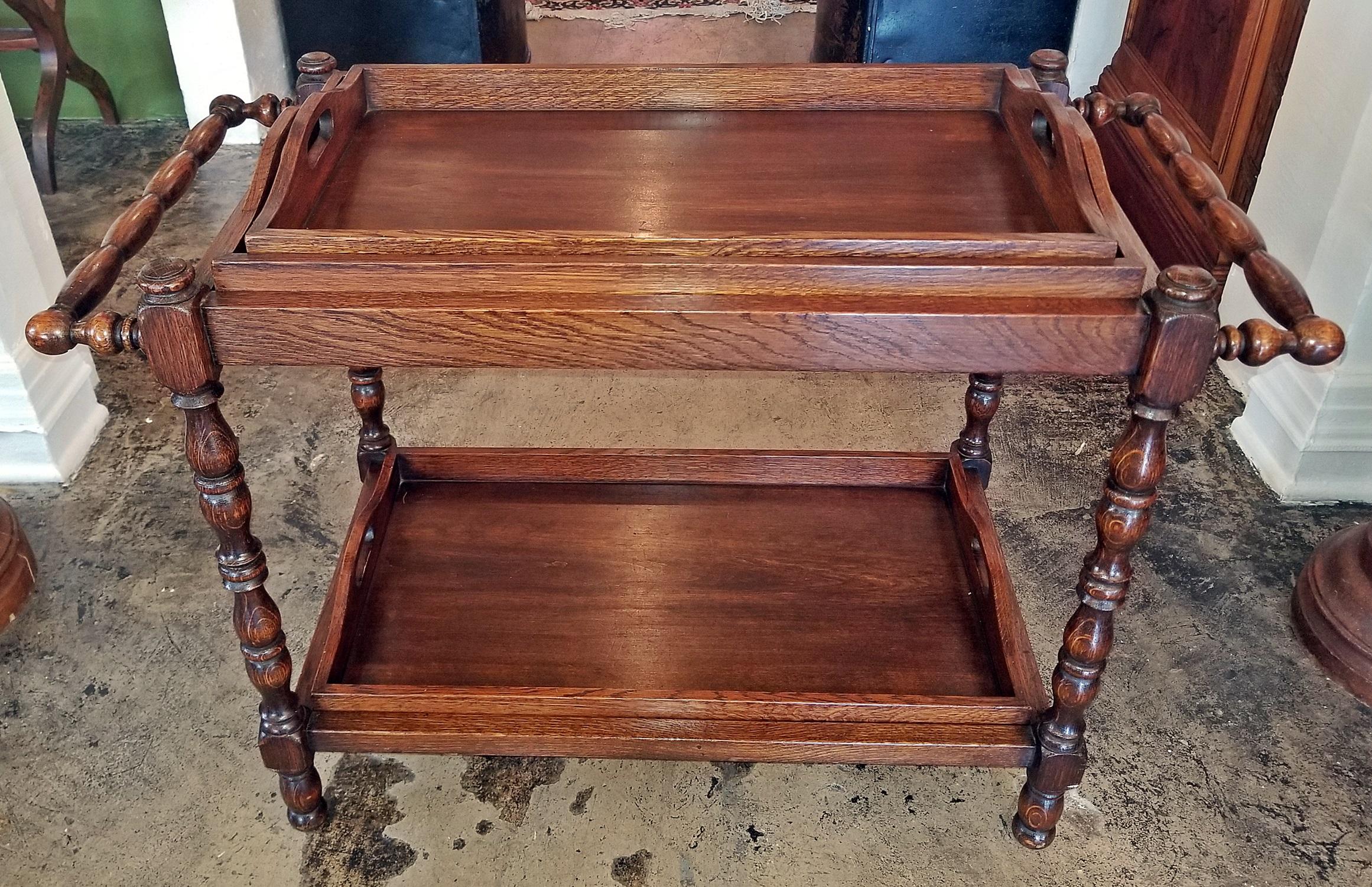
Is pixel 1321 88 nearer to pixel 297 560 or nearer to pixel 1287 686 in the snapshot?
pixel 1287 686

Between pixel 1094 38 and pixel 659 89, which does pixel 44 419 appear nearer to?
pixel 659 89

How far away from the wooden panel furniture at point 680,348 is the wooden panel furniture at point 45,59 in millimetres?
2188

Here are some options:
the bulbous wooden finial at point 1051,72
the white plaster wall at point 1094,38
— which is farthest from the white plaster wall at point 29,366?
the white plaster wall at point 1094,38

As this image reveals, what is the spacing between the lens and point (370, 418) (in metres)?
1.96

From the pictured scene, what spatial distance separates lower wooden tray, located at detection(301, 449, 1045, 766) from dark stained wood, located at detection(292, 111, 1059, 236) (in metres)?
0.53

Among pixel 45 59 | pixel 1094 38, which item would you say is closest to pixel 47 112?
pixel 45 59

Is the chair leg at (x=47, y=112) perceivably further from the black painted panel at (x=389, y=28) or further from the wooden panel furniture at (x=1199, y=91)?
the wooden panel furniture at (x=1199, y=91)

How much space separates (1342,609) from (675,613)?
1.11 m

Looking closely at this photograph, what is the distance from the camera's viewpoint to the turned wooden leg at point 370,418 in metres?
1.91

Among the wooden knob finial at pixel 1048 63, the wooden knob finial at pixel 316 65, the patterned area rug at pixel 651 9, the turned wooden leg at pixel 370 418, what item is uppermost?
the wooden knob finial at pixel 1048 63

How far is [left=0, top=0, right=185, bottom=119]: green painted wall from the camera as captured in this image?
380 cm

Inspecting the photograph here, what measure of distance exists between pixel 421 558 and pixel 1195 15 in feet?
7.76

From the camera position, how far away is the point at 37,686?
1.87m

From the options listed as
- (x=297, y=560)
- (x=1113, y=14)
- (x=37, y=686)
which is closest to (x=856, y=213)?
(x=297, y=560)
